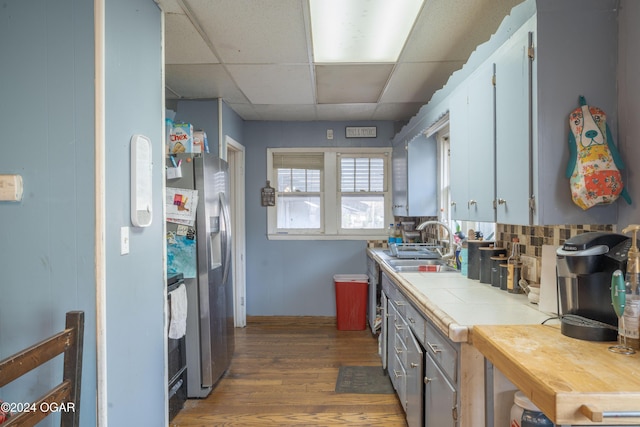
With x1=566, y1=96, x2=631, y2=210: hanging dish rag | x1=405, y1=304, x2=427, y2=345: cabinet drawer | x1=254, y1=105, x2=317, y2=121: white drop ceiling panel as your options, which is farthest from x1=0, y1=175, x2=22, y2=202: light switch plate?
x1=254, y1=105, x2=317, y2=121: white drop ceiling panel

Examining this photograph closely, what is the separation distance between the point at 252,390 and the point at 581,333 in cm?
226

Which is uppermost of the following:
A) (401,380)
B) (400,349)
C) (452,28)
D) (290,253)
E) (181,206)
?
(452,28)

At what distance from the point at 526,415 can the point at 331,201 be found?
11.1 ft

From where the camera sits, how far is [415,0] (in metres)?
1.86

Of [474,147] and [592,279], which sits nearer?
[592,279]

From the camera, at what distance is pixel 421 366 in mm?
1825

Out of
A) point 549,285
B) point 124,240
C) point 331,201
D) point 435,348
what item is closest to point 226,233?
point 124,240

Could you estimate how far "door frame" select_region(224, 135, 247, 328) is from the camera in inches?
164

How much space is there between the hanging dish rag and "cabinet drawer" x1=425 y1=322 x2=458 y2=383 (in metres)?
0.71

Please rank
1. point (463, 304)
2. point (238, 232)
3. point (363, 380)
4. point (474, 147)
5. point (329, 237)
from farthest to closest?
point (329, 237)
point (238, 232)
point (363, 380)
point (474, 147)
point (463, 304)

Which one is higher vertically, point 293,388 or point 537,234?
point 537,234

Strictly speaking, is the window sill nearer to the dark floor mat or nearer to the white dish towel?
the dark floor mat

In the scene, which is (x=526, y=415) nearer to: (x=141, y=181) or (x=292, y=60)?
(x=141, y=181)

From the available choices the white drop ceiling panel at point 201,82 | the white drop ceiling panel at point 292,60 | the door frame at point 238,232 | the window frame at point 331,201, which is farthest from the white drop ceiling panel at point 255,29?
the window frame at point 331,201
